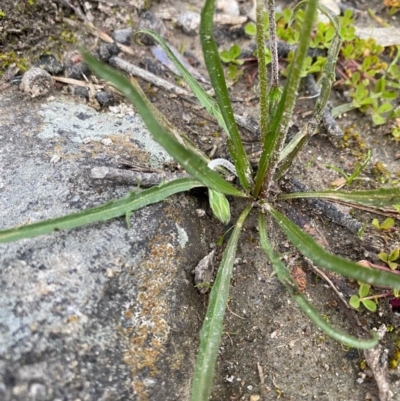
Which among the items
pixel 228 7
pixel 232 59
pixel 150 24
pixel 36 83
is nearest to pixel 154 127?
pixel 36 83

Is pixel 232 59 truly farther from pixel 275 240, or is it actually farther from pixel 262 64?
pixel 275 240

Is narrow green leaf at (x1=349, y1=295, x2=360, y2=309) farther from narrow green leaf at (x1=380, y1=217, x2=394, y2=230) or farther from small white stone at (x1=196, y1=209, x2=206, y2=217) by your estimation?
small white stone at (x1=196, y1=209, x2=206, y2=217)

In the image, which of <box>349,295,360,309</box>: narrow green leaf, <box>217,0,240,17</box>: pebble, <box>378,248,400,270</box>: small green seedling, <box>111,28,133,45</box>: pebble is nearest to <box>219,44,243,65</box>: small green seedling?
<box>217,0,240,17</box>: pebble

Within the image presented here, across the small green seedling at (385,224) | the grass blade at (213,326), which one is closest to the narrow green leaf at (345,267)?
the grass blade at (213,326)

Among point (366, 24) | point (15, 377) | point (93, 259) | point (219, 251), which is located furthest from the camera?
point (366, 24)

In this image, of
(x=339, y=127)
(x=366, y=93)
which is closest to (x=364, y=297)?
(x=339, y=127)

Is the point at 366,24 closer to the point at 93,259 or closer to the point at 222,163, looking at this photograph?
the point at 222,163
